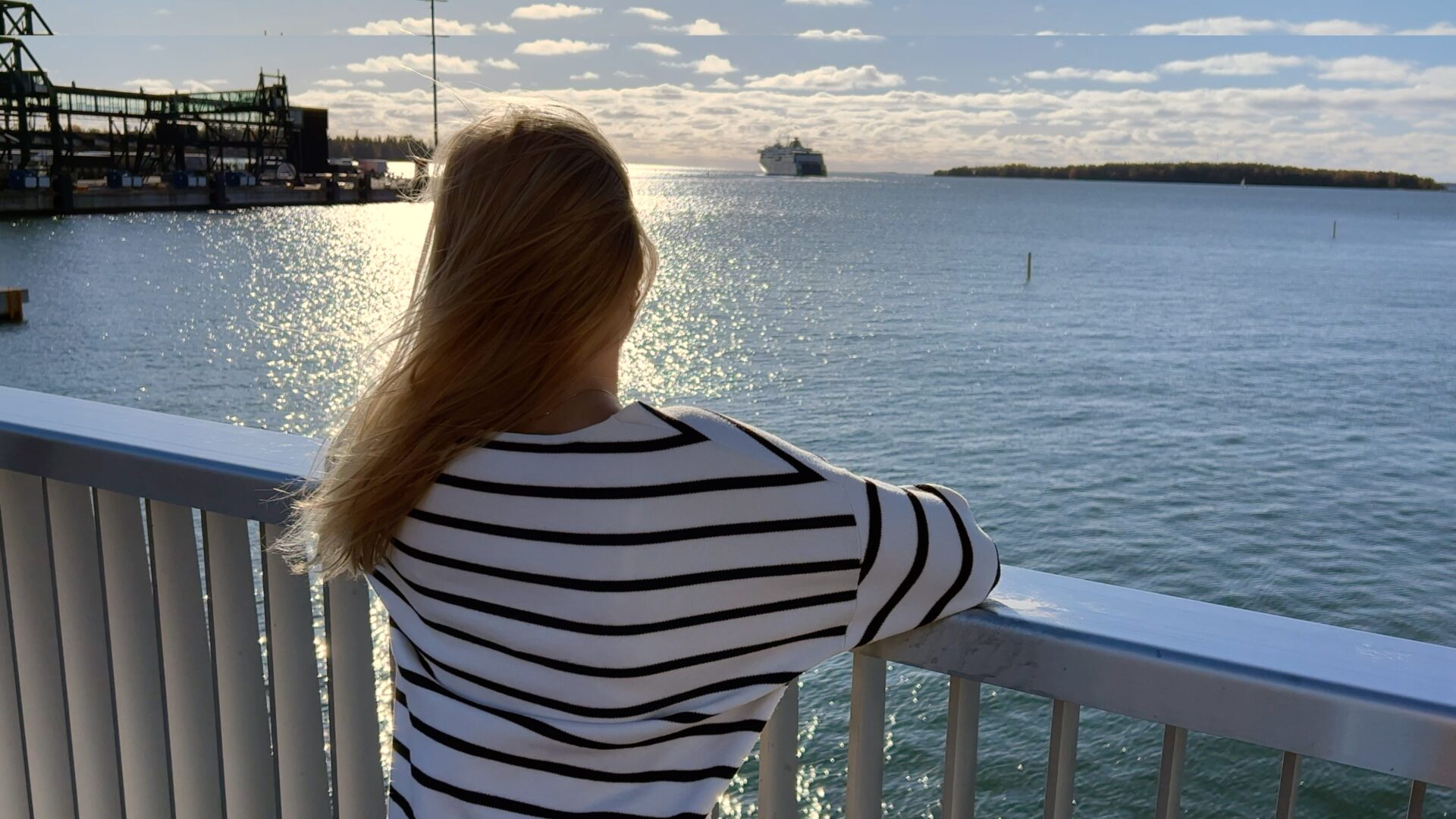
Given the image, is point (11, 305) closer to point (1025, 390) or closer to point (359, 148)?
point (1025, 390)

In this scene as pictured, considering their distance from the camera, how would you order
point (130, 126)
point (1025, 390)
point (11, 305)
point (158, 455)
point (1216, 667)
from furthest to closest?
point (130, 126) → point (11, 305) → point (1025, 390) → point (158, 455) → point (1216, 667)

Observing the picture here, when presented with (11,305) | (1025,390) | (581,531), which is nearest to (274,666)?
(581,531)

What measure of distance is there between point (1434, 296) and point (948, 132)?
8494 centimetres

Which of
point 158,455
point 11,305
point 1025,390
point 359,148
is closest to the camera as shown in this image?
point 158,455

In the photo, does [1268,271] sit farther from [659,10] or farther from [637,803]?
[637,803]

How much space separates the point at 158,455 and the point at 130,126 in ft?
261

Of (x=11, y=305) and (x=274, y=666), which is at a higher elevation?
(x=274, y=666)

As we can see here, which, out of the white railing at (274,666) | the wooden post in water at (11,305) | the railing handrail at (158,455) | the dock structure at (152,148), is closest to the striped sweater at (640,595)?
the white railing at (274,666)

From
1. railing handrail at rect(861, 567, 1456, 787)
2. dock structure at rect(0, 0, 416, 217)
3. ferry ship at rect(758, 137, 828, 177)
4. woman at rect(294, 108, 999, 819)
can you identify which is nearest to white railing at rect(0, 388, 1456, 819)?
railing handrail at rect(861, 567, 1456, 787)

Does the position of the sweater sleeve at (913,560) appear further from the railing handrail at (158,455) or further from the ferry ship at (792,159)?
the ferry ship at (792,159)

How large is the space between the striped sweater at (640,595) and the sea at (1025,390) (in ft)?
0.86

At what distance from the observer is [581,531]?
0.94 meters

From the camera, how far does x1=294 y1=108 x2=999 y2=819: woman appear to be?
925 mm

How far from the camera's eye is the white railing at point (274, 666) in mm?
919
